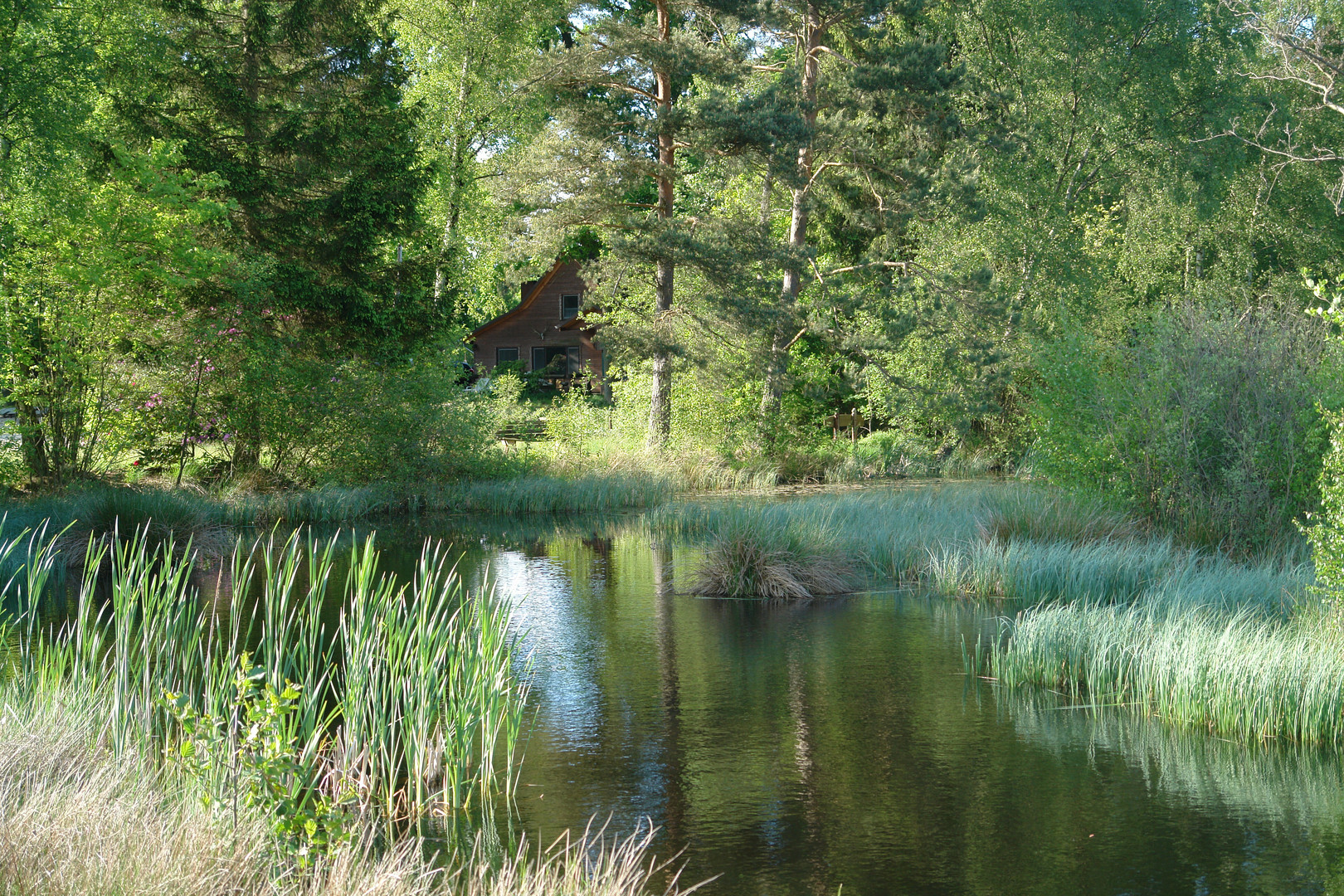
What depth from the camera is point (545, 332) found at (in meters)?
46.9

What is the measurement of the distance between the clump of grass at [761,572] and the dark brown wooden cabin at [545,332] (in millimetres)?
33430

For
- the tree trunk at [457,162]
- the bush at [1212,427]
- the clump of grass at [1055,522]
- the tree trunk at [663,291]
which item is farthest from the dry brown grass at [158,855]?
the tree trunk at [457,162]

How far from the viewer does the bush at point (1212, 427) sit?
11.8 metres

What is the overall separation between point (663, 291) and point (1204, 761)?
18.0m

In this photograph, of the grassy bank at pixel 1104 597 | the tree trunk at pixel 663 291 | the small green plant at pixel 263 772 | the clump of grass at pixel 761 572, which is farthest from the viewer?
the tree trunk at pixel 663 291

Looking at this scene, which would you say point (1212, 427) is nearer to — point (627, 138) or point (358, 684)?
point (358, 684)

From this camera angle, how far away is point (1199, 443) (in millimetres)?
12461

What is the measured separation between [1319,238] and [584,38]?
19963 mm

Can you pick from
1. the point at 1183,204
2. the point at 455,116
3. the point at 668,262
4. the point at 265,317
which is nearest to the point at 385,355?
the point at 265,317

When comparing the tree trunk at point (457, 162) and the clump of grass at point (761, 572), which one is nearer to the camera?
the clump of grass at point (761, 572)

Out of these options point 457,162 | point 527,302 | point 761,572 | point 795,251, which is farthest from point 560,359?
point 761,572

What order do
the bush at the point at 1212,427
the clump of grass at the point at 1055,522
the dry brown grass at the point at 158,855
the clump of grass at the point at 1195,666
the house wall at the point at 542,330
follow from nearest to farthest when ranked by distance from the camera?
the dry brown grass at the point at 158,855 → the clump of grass at the point at 1195,666 → the bush at the point at 1212,427 → the clump of grass at the point at 1055,522 → the house wall at the point at 542,330

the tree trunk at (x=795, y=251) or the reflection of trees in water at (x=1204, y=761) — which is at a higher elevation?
the tree trunk at (x=795, y=251)

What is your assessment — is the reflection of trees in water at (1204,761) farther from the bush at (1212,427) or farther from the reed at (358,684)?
the bush at (1212,427)
